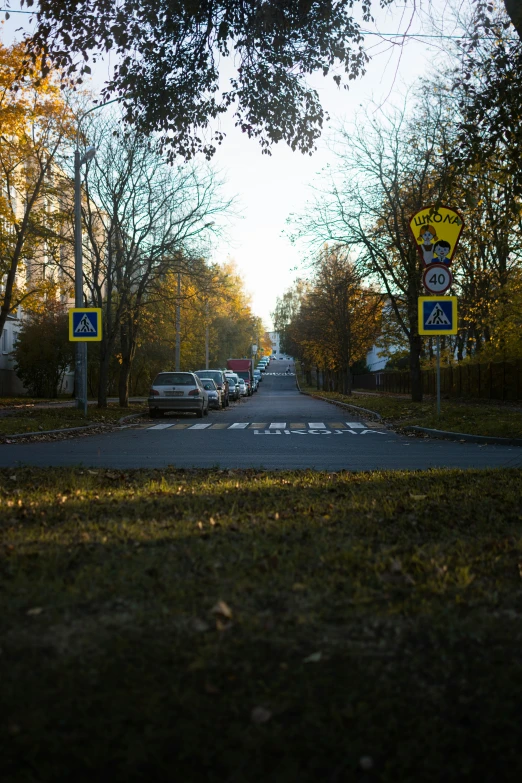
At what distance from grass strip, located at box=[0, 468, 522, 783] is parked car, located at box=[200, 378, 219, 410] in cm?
3041

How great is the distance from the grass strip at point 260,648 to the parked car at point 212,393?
3041 cm

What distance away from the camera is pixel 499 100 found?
9688 mm

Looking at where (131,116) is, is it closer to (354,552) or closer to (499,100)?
(499,100)

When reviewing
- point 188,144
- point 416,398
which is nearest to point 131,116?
point 188,144

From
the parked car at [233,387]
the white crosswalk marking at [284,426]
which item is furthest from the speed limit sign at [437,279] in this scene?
the parked car at [233,387]

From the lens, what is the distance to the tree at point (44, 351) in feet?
155

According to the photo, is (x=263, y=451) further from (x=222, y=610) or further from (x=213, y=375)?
(x=213, y=375)

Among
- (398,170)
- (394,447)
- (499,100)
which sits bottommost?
(394,447)

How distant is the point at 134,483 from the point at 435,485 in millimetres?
3240

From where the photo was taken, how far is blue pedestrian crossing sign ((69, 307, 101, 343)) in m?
22.2

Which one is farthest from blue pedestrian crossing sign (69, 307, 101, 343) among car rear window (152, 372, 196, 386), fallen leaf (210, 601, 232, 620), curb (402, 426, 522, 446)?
fallen leaf (210, 601, 232, 620)

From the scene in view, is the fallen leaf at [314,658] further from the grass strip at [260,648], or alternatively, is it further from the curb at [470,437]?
the curb at [470,437]

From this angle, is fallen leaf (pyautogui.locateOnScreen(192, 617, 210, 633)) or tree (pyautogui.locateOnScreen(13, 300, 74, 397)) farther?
tree (pyautogui.locateOnScreen(13, 300, 74, 397))

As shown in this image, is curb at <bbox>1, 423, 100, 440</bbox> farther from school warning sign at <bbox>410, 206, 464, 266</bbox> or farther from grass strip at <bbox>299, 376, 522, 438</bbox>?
school warning sign at <bbox>410, 206, 464, 266</bbox>
